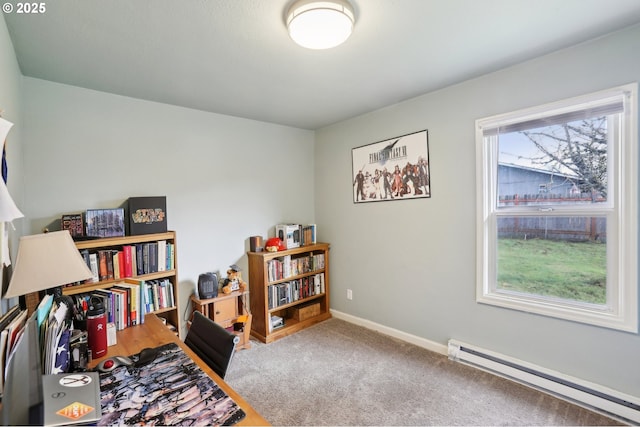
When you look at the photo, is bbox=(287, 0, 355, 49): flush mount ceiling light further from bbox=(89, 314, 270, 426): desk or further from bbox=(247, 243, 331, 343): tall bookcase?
bbox=(247, 243, 331, 343): tall bookcase

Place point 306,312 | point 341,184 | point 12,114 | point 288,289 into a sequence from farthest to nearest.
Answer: point 341,184
point 306,312
point 288,289
point 12,114

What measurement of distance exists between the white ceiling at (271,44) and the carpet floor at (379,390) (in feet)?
7.79

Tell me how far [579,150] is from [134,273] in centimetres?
336

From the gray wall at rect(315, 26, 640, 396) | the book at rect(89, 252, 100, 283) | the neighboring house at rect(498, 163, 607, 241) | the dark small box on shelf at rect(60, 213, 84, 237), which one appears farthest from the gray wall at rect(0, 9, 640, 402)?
the book at rect(89, 252, 100, 283)

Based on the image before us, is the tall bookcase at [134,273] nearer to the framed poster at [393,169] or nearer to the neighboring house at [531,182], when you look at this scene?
the framed poster at [393,169]

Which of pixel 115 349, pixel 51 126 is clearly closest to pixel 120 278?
pixel 115 349

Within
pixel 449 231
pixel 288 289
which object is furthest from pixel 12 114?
pixel 449 231

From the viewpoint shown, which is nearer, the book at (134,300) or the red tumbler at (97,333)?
the red tumbler at (97,333)

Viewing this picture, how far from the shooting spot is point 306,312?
11.1 feet

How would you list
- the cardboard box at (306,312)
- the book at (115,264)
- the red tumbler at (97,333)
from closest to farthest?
the red tumbler at (97,333) < the book at (115,264) < the cardboard box at (306,312)

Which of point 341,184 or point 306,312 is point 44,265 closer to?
point 306,312

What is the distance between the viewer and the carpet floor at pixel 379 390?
1.88 metres

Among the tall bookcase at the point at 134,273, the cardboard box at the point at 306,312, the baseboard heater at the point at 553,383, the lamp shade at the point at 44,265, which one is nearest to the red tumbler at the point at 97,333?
the lamp shade at the point at 44,265

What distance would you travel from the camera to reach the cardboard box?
3343 millimetres
